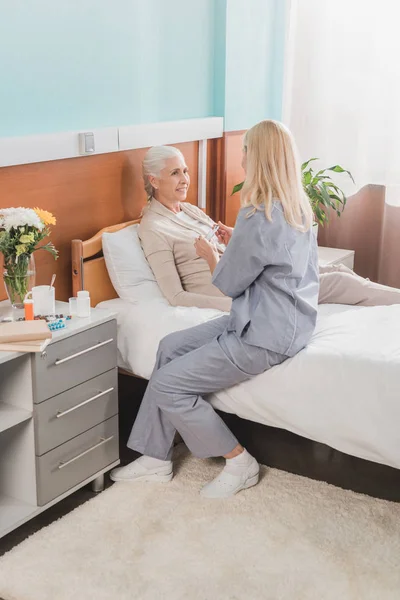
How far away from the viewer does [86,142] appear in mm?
2977

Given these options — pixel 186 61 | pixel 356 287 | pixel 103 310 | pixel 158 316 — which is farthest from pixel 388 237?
pixel 103 310

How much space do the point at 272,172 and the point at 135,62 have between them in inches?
43.0

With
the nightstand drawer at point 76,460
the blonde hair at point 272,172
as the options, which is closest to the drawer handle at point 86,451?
the nightstand drawer at point 76,460

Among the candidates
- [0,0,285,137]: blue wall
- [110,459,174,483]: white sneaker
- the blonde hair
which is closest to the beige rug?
[110,459,174,483]: white sneaker

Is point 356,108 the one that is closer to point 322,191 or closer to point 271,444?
point 322,191

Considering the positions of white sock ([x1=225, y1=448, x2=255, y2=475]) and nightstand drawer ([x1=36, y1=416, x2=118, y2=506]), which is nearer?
nightstand drawer ([x1=36, y1=416, x2=118, y2=506])

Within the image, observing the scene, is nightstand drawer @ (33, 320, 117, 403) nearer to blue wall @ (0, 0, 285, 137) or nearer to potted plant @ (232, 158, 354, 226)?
blue wall @ (0, 0, 285, 137)

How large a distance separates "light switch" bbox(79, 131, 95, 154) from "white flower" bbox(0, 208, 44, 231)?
0.54 m

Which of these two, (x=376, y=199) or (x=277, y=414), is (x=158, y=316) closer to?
(x=277, y=414)

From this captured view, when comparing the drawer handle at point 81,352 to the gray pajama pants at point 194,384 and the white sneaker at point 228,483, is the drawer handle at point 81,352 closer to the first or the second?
the gray pajama pants at point 194,384

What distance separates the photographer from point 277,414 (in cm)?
257

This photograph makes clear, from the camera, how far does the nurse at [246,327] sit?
2508 mm

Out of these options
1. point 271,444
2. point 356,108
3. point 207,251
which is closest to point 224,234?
point 207,251

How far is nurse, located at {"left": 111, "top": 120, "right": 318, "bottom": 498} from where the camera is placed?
2508 mm
